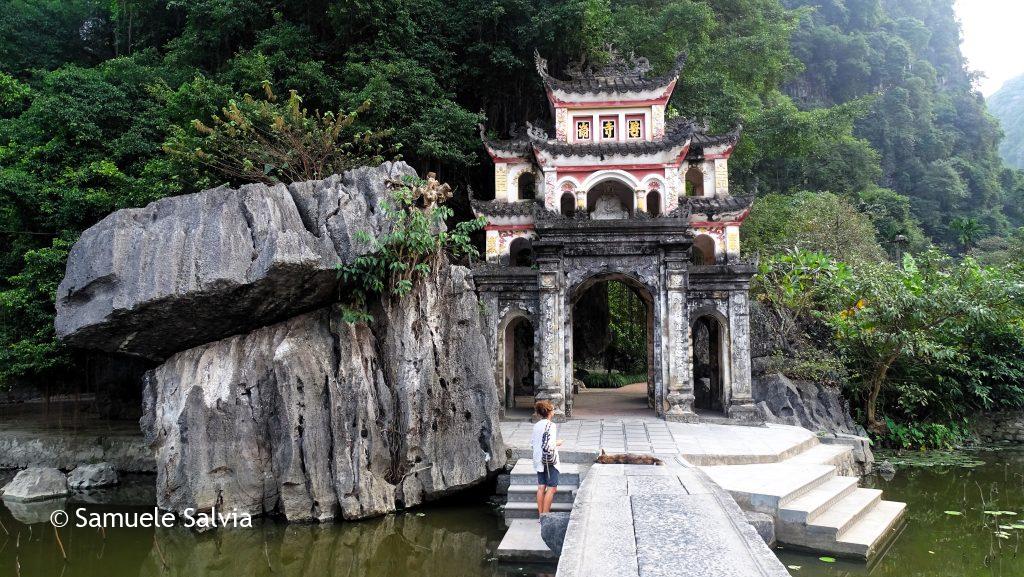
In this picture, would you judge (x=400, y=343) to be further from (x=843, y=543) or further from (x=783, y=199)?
(x=783, y=199)

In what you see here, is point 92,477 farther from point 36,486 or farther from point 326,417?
point 326,417

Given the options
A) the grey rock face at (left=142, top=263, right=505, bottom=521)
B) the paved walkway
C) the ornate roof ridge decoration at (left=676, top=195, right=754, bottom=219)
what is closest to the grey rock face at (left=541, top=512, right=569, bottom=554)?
the paved walkway

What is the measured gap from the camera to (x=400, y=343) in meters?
8.91

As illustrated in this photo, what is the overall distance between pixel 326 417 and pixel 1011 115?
323ft

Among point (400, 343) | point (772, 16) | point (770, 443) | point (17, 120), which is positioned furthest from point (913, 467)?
point (17, 120)

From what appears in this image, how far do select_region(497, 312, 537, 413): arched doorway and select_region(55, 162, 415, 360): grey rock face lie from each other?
5.21 meters

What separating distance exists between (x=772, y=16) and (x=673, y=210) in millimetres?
15306

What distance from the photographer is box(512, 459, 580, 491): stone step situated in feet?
24.1

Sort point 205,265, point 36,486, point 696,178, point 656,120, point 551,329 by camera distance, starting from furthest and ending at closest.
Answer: point 696,178 → point 656,120 → point 551,329 → point 36,486 → point 205,265

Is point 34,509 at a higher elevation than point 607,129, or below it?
below

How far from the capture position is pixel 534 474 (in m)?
7.75

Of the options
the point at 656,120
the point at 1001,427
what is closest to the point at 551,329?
the point at 656,120

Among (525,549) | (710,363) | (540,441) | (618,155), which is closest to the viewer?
(525,549)

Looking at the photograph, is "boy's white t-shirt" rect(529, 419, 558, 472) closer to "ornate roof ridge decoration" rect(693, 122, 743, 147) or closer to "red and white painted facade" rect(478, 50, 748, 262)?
"red and white painted facade" rect(478, 50, 748, 262)
